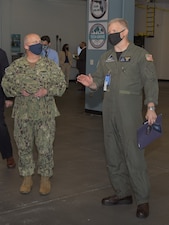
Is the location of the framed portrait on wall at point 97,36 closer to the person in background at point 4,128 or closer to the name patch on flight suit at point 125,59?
the person in background at point 4,128

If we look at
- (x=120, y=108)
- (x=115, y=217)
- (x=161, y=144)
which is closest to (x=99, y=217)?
(x=115, y=217)

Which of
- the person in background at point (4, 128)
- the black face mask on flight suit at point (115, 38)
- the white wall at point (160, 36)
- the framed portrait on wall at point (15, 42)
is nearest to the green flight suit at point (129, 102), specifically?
the black face mask on flight suit at point (115, 38)

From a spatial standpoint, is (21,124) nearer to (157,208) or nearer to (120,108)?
(120,108)

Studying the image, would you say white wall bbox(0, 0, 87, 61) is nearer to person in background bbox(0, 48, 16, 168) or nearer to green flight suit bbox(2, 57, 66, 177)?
person in background bbox(0, 48, 16, 168)

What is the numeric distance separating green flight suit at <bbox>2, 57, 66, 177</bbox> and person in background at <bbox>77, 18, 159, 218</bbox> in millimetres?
449

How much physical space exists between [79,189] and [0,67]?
5.63 feet

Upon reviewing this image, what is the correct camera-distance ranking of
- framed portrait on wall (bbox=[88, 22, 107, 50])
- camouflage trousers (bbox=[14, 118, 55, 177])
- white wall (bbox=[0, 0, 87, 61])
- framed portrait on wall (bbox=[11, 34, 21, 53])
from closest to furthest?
1. camouflage trousers (bbox=[14, 118, 55, 177])
2. framed portrait on wall (bbox=[88, 22, 107, 50])
3. white wall (bbox=[0, 0, 87, 61])
4. framed portrait on wall (bbox=[11, 34, 21, 53])

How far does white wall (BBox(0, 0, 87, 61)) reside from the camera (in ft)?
56.4

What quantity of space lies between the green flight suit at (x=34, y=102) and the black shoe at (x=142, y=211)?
1.07m

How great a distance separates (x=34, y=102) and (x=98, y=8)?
5669 mm

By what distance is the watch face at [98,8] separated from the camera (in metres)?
9.34

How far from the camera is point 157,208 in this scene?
13.8ft

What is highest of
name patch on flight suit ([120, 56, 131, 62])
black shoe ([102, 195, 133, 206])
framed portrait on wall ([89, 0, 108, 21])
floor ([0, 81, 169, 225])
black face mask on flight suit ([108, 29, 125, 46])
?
→ framed portrait on wall ([89, 0, 108, 21])

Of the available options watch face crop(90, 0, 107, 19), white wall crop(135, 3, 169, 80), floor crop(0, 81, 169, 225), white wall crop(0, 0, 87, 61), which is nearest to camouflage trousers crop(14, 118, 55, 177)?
floor crop(0, 81, 169, 225)
